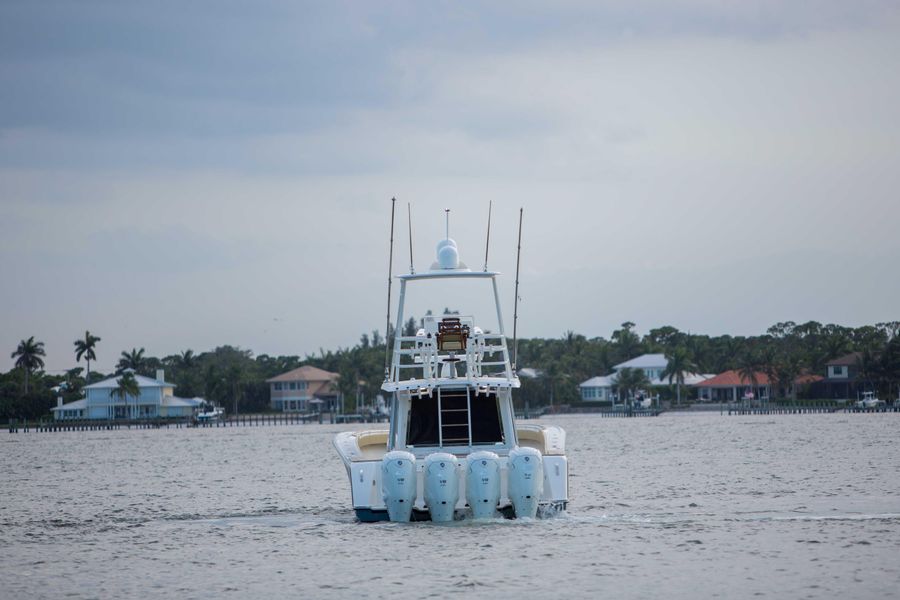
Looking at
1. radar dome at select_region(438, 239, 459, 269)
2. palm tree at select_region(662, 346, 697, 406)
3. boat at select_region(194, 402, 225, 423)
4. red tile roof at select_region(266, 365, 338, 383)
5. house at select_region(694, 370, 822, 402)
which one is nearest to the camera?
radar dome at select_region(438, 239, 459, 269)

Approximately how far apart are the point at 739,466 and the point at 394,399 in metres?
25.5

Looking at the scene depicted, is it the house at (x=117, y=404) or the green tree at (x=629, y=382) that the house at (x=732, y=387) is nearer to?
the green tree at (x=629, y=382)

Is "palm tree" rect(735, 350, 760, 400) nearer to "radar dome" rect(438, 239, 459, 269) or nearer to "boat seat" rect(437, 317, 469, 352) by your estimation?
"radar dome" rect(438, 239, 459, 269)

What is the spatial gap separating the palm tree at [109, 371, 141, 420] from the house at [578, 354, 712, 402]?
6161cm

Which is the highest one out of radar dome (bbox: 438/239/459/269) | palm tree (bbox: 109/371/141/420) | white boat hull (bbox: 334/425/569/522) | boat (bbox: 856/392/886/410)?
palm tree (bbox: 109/371/141/420)

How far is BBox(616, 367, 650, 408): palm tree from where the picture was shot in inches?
7037

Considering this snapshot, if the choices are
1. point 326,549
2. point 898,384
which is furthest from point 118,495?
point 898,384

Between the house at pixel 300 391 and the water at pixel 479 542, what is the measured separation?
13526 cm

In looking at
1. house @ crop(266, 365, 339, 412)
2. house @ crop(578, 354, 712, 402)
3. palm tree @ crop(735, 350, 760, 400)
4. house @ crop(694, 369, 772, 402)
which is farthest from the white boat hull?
house @ crop(266, 365, 339, 412)

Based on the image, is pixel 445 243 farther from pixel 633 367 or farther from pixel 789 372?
pixel 633 367

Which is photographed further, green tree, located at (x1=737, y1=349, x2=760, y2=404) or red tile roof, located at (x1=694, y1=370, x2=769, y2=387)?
red tile roof, located at (x1=694, y1=370, x2=769, y2=387)

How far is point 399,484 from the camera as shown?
88.4ft

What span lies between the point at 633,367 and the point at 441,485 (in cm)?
16171

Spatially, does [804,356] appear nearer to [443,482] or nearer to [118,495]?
[118,495]
